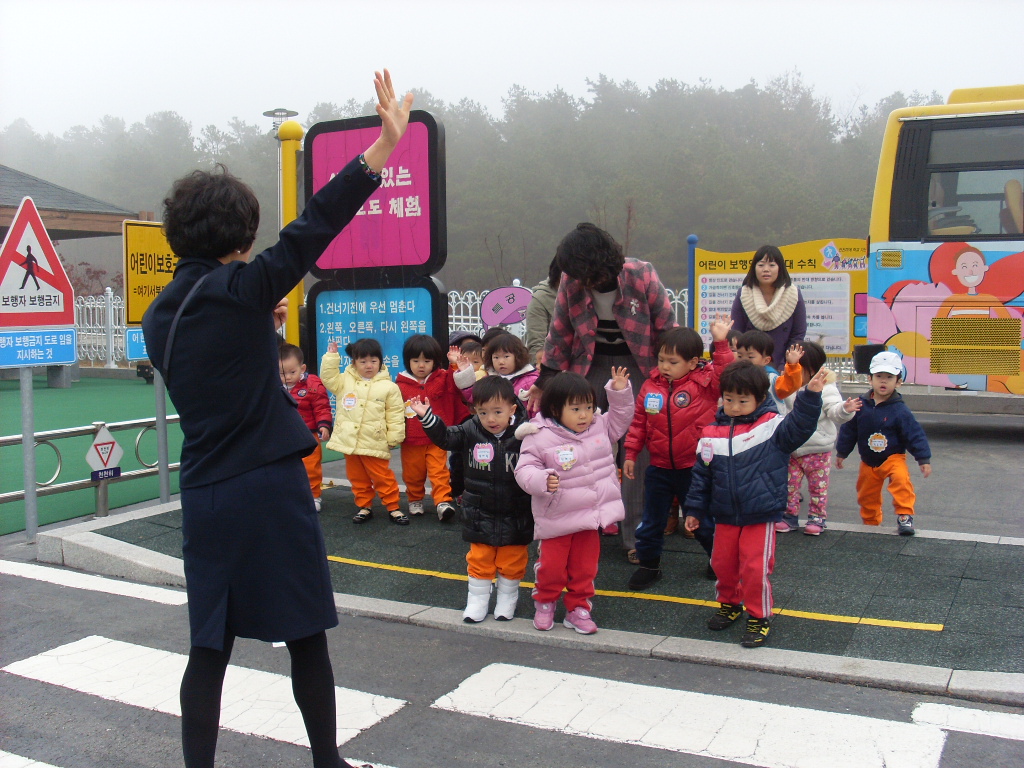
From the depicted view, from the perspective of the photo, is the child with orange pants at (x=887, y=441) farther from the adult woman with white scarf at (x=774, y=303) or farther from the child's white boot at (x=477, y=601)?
the child's white boot at (x=477, y=601)

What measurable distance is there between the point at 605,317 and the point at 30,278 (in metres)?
3.88

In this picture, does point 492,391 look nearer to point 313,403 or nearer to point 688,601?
point 688,601

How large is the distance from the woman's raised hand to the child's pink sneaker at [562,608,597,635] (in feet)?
8.52

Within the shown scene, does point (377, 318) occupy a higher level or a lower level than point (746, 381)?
higher

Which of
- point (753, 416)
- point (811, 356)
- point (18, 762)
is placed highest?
point (811, 356)

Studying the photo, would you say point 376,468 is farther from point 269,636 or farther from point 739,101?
point 739,101

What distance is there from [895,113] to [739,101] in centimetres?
3751

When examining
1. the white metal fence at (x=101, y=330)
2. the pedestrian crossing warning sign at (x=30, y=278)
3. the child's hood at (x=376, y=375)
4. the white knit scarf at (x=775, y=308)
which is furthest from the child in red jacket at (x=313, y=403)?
the white metal fence at (x=101, y=330)

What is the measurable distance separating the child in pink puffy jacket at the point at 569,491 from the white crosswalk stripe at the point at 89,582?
2.14 metres

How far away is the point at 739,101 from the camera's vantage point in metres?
45.2

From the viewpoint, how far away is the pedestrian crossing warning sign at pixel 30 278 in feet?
19.6

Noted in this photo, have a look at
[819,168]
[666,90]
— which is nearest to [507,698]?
[819,168]

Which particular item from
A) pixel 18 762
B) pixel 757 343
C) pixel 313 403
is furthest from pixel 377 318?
pixel 18 762

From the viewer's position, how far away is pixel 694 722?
11.1ft
